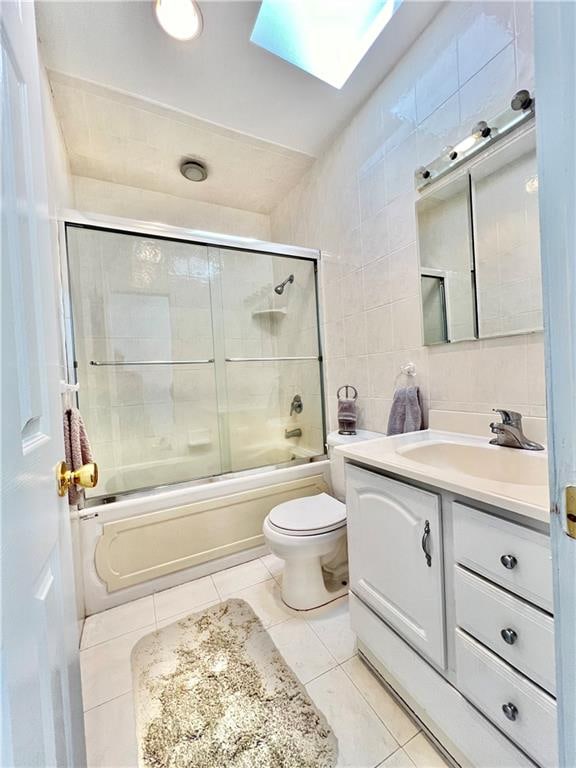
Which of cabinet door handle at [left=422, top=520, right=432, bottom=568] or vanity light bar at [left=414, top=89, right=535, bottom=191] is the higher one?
vanity light bar at [left=414, top=89, right=535, bottom=191]

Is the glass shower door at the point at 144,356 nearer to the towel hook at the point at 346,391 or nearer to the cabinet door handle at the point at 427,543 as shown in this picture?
the towel hook at the point at 346,391

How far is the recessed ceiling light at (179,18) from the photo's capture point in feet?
3.99

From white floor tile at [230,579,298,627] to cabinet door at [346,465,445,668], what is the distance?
49 centimetres

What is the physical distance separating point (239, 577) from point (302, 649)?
23.1 inches

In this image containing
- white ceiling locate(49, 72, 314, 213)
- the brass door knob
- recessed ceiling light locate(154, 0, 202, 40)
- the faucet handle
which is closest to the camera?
the brass door knob

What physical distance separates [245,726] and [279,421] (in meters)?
1.73

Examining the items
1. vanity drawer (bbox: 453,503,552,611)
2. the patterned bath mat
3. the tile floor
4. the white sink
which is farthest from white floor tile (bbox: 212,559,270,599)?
vanity drawer (bbox: 453,503,552,611)

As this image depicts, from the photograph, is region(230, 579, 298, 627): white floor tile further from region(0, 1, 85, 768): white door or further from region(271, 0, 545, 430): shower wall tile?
region(271, 0, 545, 430): shower wall tile

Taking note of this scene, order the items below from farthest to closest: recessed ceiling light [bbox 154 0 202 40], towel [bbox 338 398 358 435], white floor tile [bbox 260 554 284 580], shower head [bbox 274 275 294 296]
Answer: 1. shower head [bbox 274 275 294 296]
2. towel [bbox 338 398 358 435]
3. white floor tile [bbox 260 554 284 580]
4. recessed ceiling light [bbox 154 0 202 40]

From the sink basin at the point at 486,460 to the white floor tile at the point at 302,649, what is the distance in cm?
88

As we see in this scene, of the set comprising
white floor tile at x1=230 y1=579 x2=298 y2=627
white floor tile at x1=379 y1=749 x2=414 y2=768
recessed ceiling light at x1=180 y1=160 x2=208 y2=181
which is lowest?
white floor tile at x1=379 y1=749 x2=414 y2=768

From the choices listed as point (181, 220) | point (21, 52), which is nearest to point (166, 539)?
point (21, 52)

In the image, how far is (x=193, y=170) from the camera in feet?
7.10

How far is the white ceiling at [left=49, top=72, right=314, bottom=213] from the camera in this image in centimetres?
163
